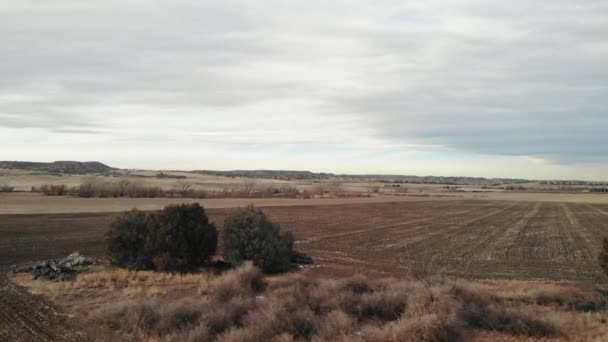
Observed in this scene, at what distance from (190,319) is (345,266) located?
11611 mm

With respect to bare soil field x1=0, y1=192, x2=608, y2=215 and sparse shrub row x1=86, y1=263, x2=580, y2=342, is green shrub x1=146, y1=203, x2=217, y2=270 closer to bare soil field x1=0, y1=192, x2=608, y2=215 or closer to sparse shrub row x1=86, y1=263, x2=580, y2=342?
sparse shrub row x1=86, y1=263, x2=580, y2=342

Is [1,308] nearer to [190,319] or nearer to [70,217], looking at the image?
[190,319]

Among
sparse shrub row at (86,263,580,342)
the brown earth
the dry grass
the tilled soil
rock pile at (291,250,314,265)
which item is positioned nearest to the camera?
sparse shrub row at (86,263,580,342)

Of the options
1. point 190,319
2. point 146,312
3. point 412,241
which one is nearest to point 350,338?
point 190,319

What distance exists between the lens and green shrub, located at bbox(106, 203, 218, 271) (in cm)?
1939

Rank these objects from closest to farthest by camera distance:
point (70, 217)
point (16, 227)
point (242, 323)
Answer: point (242, 323), point (16, 227), point (70, 217)

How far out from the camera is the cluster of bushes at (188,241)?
19312 mm

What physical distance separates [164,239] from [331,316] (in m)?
10.7

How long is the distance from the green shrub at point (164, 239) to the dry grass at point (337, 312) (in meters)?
3.92

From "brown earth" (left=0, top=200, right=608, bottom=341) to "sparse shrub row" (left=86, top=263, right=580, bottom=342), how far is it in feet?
5.46

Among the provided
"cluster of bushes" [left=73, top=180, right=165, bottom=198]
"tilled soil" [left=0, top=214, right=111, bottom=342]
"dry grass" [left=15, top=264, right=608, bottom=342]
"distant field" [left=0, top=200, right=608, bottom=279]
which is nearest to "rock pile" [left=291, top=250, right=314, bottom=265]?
"distant field" [left=0, top=200, right=608, bottom=279]

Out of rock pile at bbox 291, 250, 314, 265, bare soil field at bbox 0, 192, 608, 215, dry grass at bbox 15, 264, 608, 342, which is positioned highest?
dry grass at bbox 15, 264, 608, 342

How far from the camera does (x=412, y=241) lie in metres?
32.8

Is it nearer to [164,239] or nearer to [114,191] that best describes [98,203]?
[114,191]
